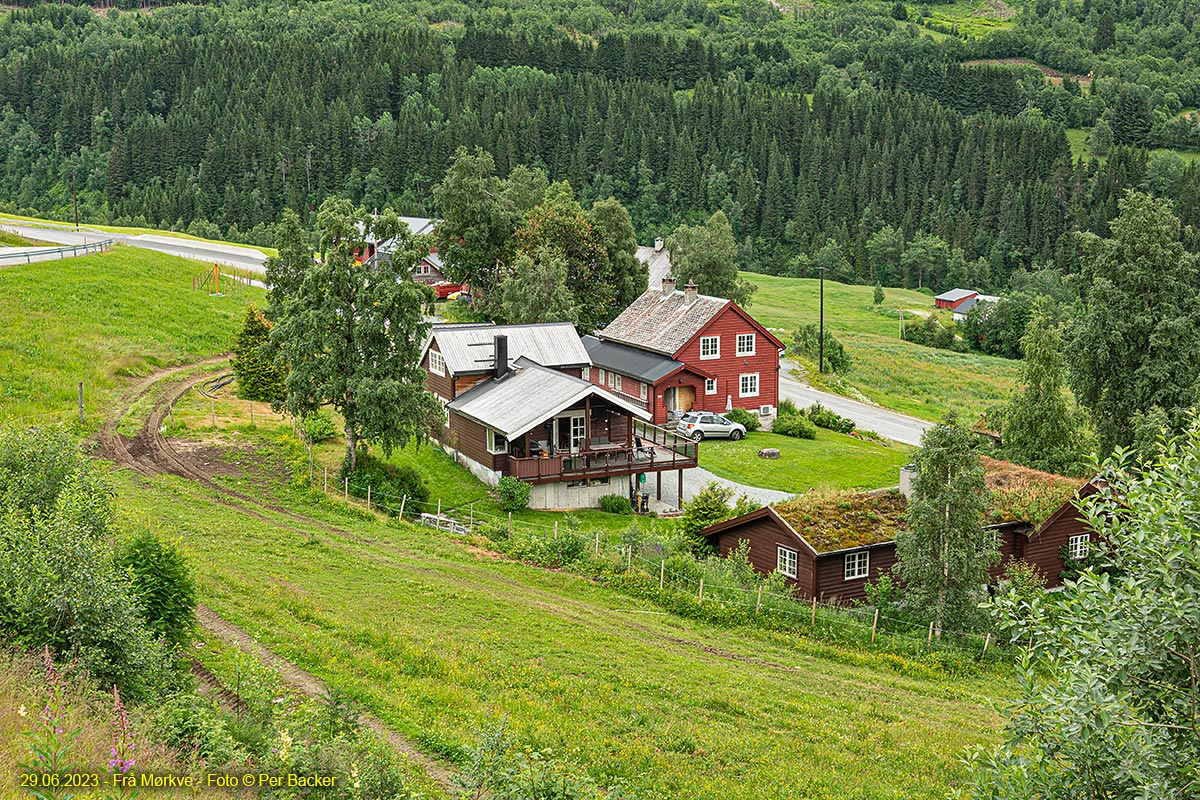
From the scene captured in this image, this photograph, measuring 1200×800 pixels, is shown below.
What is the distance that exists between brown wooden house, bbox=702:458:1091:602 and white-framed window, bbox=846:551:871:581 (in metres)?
0.03

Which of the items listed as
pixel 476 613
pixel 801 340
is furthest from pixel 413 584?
pixel 801 340

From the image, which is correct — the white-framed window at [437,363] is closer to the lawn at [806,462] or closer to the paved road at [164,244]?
the lawn at [806,462]

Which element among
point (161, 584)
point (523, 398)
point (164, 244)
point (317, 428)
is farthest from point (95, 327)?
point (161, 584)

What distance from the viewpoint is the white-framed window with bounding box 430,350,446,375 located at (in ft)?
168

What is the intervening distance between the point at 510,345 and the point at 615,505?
12.0 m

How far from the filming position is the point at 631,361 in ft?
202

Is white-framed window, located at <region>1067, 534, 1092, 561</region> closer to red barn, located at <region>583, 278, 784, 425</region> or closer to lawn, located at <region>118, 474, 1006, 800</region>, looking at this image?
lawn, located at <region>118, 474, 1006, 800</region>

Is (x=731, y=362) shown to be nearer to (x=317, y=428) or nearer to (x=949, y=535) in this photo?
(x=317, y=428)

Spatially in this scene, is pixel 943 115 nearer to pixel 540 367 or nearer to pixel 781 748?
pixel 540 367

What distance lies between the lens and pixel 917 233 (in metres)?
157

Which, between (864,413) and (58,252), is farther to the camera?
(864,413)

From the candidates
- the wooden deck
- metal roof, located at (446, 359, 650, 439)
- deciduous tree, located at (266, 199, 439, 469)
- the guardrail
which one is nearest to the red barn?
metal roof, located at (446, 359, 650, 439)

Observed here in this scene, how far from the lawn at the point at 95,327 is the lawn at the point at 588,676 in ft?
54.4

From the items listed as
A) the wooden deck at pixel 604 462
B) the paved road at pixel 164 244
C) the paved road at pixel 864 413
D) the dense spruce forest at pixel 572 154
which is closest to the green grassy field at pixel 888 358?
the paved road at pixel 864 413
